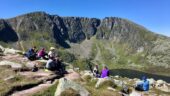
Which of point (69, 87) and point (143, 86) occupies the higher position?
point (69, 87)

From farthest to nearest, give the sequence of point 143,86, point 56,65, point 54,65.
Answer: point 143,86, point 56,65, point 54,65

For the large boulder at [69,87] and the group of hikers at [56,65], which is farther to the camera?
the group of hikers at [56,65]

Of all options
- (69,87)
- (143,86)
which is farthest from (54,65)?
(69,87)

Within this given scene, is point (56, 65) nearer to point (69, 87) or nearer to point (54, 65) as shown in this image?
point (54, 65)

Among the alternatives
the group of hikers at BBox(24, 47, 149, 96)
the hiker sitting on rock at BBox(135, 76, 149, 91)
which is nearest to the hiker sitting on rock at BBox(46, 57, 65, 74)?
the group of hikers at BBox(24, 47, 149, 96)

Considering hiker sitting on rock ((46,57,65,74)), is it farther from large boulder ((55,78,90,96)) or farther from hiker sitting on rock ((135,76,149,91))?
large boulder ((55,78,90,96))

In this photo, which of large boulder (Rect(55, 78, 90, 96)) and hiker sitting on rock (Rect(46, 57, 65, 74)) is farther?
hiker sitting on rock (Rect(46, 57, 65, 74))

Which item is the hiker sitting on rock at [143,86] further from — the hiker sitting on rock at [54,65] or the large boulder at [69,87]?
the large boulder at [69,87]

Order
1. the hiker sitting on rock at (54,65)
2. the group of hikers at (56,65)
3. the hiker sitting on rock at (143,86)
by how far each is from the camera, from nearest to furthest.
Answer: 1. the hiker sitting on rock at (54,65)
2. the group of hikers at (56,65)
3. the hiker sitting on rock at (143,86)

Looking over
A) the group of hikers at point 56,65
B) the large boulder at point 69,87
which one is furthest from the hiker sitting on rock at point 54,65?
the large boulder at point 69,87

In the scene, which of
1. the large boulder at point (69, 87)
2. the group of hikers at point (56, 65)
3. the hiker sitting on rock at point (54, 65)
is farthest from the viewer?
the group of hikers at point (56, 65)

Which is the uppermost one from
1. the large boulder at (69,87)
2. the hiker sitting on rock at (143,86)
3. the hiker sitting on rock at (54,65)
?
the hiker sitting on rock at (54,65)

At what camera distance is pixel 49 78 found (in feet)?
108

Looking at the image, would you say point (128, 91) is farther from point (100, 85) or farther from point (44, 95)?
point (44, 95)
